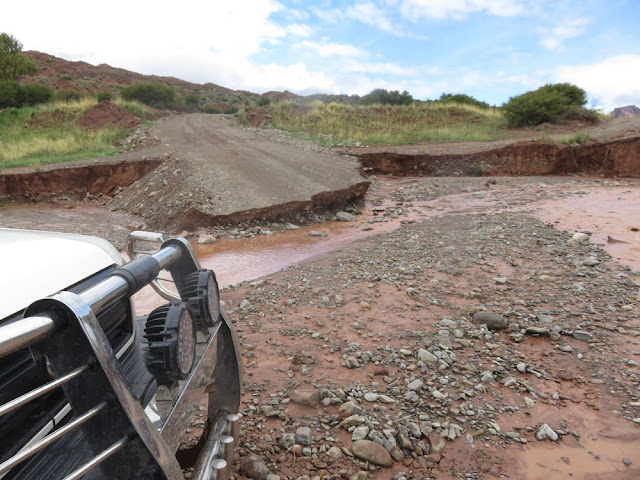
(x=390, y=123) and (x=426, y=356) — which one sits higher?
(x=390, y=123)

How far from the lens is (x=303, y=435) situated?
2445 mm

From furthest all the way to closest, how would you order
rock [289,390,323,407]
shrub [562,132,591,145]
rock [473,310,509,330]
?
shrub [562,132,591,145] → rock [473,310,509,330] → rock [289,390,323,407]

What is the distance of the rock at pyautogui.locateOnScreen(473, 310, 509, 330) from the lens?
379 cm

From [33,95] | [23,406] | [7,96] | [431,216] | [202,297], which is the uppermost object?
[33,95]

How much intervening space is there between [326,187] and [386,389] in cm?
767

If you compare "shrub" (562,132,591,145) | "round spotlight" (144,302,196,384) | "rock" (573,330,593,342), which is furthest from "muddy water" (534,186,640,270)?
"round spotlight" (144,302,196,384)

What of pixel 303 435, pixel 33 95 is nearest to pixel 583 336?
pixel 303 435

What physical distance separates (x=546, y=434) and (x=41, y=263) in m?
2.92

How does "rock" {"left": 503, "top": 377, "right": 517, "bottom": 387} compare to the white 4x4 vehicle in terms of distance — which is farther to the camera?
"rock" {"left": 503, "top": 377, "right": 517, "bottom": 387}

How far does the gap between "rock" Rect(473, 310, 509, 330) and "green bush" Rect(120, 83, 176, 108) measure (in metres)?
39.9

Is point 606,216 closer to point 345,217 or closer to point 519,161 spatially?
point 345,217

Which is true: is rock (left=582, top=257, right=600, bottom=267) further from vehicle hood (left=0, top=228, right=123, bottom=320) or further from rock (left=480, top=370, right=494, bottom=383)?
vehicle hood (left=0, top=228, right=123, bottom=320)

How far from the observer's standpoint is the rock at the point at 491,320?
149 inches

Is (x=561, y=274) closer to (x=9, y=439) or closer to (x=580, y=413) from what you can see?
(x=580, y=413)
